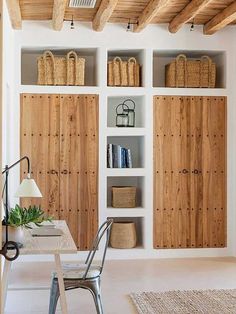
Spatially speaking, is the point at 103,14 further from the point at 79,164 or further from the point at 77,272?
the point at 77,272

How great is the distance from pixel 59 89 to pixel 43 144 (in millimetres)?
667

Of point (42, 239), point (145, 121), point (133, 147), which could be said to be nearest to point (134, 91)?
point (145, 121)

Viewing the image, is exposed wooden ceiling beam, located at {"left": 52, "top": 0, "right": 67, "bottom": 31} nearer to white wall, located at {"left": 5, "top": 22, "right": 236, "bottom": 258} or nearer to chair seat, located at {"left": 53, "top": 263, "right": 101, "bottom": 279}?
white wall, located at {"left": 5, "top": 22, "right": 236, "bottom": 258}

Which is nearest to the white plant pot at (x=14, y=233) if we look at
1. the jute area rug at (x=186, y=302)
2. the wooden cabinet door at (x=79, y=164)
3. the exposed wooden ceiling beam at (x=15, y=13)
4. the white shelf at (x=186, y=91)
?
the jute area rug at (x=186, y=302)

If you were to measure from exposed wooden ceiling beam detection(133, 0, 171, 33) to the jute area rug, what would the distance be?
270 centimetres

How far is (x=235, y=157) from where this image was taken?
20.9 ft

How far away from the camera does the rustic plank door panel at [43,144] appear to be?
6.07 metres

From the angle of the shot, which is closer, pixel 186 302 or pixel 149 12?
pixel 186 302

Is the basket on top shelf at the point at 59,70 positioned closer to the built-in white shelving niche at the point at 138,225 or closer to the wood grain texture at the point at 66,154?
the wood grain texture at the point at 66,154

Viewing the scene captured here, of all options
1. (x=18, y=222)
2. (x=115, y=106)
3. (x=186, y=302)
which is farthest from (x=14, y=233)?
(x=115, y=106)

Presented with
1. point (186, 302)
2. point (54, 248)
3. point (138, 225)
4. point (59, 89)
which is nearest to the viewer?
point (54, 248)

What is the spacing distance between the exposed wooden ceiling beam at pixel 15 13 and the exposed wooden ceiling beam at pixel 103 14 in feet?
2.71

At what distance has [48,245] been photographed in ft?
10.5

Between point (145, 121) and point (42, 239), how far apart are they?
3.11 m
